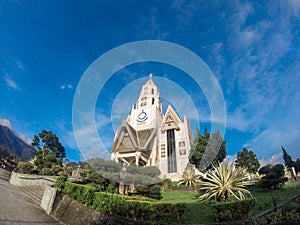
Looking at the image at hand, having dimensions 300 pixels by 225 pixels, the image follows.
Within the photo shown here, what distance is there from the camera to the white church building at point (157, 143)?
26172 mm

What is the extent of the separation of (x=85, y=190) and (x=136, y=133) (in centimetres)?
2294

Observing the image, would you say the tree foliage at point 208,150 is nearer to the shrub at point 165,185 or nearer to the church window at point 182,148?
the shrub at point 165,185

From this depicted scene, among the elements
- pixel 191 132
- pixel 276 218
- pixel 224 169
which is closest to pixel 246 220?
pixel 276 218

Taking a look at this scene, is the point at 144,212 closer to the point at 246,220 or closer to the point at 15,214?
the point at 246,220

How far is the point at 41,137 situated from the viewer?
1537 inches

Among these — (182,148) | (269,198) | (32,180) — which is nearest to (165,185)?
(269,198)

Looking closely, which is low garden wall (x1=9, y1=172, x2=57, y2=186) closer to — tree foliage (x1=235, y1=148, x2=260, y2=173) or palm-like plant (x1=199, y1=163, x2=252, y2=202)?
palm-like plant (x1=199, y1=163, x2=252, y2=202)

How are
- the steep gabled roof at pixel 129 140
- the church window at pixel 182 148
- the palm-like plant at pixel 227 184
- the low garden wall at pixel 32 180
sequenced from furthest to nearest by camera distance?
1. the steep gabled roof at pixel 129 140
2. the church window at pixel 182 148
3. the low garden wall at pixel 32 180
4. the palm-like plant at pixel 227 184

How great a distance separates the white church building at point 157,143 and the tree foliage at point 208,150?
7538mm

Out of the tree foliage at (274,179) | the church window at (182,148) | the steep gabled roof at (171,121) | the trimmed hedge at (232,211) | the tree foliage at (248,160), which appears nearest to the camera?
the trimmed hedge at (232,211)

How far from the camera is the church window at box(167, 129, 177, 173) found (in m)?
25.8

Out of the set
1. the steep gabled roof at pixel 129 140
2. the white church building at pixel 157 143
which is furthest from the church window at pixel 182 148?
the steep gabled roof at pixel 129 140

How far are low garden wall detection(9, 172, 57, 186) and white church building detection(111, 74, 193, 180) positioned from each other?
12.5 meters

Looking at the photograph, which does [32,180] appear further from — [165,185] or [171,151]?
[171,151]
